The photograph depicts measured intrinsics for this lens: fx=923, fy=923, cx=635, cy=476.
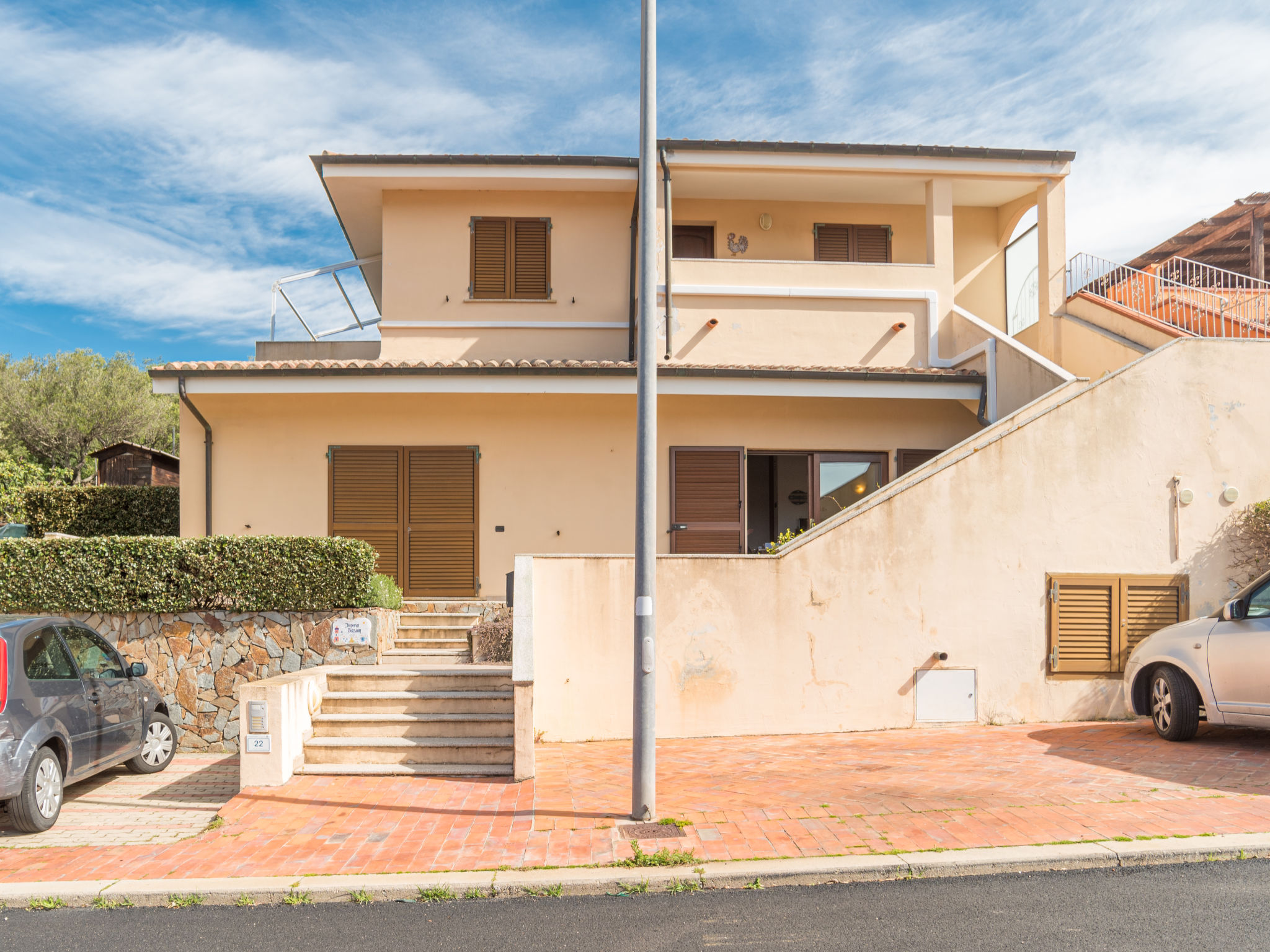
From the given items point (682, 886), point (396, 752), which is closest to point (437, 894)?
point (682, 886)

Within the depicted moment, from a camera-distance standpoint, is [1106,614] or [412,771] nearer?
[412,771]

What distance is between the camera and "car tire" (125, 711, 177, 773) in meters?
8.73

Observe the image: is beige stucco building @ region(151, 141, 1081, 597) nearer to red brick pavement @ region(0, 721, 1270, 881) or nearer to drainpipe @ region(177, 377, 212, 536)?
drainpipe @ region(177, 377, 212, 536)

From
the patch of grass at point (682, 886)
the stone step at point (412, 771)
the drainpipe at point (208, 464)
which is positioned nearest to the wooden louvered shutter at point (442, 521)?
the drainpipe at point (208, 464)

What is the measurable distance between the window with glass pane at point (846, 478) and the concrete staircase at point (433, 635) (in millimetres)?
5079

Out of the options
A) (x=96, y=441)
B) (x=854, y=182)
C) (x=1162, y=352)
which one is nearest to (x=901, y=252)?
(x=854, y=182)

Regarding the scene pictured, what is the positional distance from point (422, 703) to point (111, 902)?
3.35m

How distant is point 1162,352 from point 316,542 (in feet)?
30.2

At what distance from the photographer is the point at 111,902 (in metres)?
5.25

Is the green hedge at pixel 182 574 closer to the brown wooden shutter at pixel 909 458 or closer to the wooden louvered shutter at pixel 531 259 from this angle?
the wooden louvered shutter at pixel 531 259

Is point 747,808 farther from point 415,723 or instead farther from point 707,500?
point 707,500

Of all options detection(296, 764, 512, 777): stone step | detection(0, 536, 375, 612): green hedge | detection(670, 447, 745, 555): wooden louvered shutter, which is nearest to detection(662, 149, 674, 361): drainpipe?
detection(670, 447, 745, 555): wooden louvered shutter

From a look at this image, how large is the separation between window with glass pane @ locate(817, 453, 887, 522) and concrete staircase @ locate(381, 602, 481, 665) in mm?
5079

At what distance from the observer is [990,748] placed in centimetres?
831
